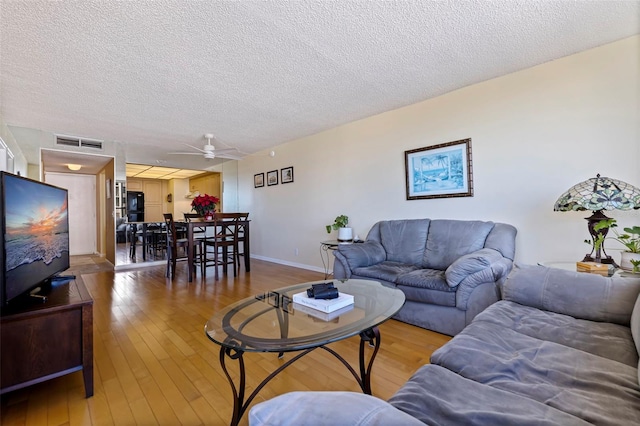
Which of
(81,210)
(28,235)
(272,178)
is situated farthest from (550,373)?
(81,210)

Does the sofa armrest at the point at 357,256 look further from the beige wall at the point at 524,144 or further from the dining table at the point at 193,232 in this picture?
the dining table at the point at 193,232

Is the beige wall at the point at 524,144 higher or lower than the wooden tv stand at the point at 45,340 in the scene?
higher

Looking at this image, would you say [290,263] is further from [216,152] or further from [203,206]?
[216,152]

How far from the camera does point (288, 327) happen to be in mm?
1440

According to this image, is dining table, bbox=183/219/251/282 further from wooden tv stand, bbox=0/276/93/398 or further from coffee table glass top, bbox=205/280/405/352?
coffee table glass top, bbox=205/280/405/352

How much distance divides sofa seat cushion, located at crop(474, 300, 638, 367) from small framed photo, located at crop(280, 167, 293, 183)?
4320mm

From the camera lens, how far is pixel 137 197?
9.00 metres

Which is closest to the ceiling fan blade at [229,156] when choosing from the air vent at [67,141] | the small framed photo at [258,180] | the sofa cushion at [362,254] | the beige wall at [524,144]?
the small framed photo at [258,180]

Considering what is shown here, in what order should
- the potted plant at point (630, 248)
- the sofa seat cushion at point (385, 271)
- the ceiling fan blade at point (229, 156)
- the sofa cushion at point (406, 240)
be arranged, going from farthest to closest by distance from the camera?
1. the ceiling fan blade at point (229, 156)
2. the sofa cushion at point (406, 240)
3. the sofa seat cushion at point (385, 271)
4. the potted plant at point (630, 248)

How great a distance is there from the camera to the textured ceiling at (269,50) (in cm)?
196

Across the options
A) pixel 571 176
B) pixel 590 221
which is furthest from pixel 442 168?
pixel 590 221

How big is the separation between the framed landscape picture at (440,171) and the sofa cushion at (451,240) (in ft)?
1.38

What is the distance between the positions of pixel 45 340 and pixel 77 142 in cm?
490

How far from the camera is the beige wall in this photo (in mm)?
2371
